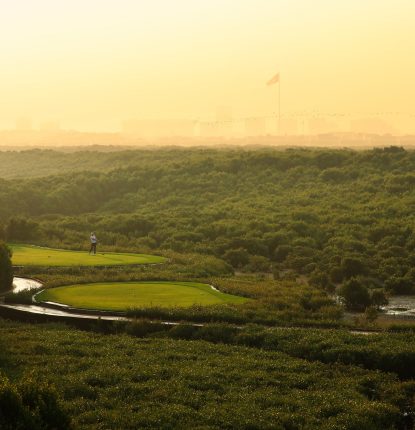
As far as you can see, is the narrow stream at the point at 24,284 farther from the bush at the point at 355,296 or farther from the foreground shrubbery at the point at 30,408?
the foreground shrubbery at the point at 30,408

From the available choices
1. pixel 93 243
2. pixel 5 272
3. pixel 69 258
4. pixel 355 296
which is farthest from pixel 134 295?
pixel 93 243

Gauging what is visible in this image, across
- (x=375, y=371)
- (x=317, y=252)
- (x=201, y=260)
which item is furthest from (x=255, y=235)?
(x=375, y=371)

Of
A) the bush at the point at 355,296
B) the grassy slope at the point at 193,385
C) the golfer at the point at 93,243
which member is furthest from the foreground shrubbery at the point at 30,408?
the golfer at the point at 93,243

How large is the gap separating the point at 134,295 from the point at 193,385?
41.2ft

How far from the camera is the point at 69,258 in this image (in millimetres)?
45406

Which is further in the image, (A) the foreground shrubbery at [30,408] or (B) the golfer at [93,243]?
(B) the golfer at [93,243]

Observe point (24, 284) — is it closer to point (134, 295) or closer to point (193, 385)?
point (134, 295)

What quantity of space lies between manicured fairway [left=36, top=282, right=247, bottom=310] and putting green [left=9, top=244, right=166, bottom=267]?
6413 millimetres

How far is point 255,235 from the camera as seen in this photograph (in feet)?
204

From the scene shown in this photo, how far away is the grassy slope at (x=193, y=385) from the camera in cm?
1956

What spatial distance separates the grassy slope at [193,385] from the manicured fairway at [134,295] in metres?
→ 4.87

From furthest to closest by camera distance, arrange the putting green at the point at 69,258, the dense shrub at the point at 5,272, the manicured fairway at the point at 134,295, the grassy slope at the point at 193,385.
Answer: the putting green at the point at 69,258 < the dense shrub at the point at 5,272 < the manicured fairway at the point at 134,295 < the grassy slope at the point at 193,385

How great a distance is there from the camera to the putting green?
142 ft

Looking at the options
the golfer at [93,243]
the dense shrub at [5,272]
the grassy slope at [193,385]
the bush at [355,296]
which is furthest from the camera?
the golfer at [93,243]
